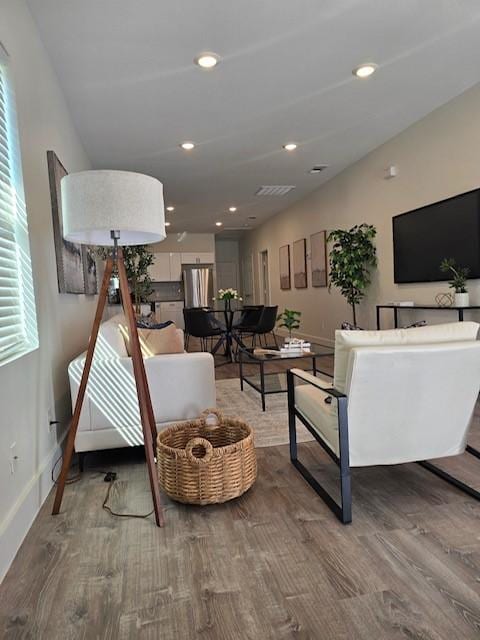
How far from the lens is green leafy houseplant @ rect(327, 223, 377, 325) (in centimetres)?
559

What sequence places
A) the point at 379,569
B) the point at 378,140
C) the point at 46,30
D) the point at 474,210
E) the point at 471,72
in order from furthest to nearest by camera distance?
1. the point at 378,140
2. the point at 474,210
3. the point at 471,72
4. the point at 46,30
5. the point at 379,569

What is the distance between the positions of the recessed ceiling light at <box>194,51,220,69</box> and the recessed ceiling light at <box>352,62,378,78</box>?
1156 mm

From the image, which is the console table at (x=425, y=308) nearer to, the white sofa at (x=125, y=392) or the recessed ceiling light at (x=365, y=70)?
the recessed ceiling light at (x=365, y=70)

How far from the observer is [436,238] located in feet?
14.2

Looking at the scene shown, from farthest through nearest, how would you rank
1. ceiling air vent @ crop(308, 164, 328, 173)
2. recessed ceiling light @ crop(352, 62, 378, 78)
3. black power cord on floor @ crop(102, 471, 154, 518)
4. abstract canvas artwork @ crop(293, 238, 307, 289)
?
abstract canvas artwork @ crop(293, 238, 307, 289)
ceiling air vent @ crop(308, 164, 328, 173)
recessed ceiling light @ crop(352, 62, 378, 78)
black power cord on floor @ crop(102, 471, 154, 518)

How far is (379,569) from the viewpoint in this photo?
1.50m

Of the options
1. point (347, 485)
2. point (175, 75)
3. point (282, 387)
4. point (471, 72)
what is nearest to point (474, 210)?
point (471, 72)

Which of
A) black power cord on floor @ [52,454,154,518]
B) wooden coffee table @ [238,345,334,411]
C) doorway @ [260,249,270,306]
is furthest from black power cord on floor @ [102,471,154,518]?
doorway @ [260,249,270,306]

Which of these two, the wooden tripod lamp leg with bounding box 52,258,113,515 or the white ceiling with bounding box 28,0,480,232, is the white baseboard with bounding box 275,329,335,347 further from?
the wooden tripod lamp leg with bounding box 52,258,113,515

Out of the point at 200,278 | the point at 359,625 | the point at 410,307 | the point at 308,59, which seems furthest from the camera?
the point at 200,278

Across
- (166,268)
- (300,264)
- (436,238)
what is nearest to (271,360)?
(436,238)

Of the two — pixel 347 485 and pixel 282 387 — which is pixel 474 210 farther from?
pixel 347 485

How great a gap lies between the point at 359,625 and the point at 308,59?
3495 millimetres

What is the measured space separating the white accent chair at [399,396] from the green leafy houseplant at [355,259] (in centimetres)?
380
